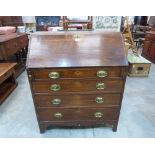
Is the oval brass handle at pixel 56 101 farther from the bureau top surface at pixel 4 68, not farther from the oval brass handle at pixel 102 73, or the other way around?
the bureau top surface at pixel 4 68

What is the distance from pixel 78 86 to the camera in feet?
4.62

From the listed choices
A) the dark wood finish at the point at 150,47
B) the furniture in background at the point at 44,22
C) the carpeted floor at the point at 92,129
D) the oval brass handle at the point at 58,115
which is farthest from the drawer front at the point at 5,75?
the furniture in background at the point at 44,22

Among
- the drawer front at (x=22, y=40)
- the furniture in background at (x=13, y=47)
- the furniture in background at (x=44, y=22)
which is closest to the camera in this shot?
the furniture in background at (x=13, y=47)

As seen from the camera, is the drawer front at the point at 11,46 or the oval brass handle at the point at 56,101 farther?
the drawer front at the point at 11,46

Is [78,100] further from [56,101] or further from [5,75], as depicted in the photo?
[5,75]

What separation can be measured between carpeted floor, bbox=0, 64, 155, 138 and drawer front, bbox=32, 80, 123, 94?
0.63m

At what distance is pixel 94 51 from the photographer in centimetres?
137

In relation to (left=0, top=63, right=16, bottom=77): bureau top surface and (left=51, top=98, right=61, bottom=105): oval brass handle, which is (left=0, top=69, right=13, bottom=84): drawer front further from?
(left=51, top=98, right=61, bottom=105): oval brass handle

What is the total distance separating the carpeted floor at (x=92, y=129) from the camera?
68.3 inches

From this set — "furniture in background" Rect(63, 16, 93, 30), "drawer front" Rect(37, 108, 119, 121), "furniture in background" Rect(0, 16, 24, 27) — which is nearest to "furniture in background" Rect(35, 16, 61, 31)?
"furniture in background" Rect(0, 16, 24, 27)

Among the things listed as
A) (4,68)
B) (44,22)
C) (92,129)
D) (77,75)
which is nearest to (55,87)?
(77,75)
